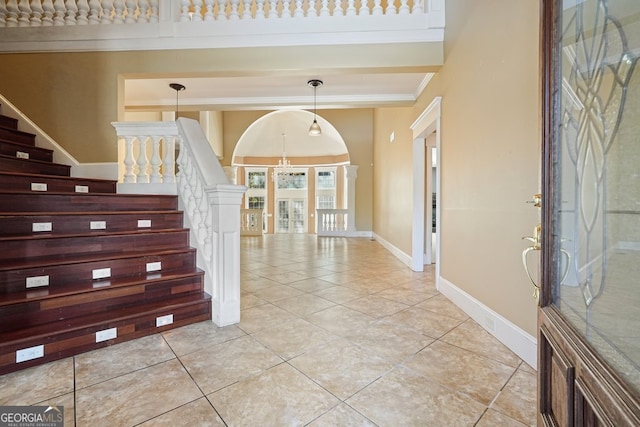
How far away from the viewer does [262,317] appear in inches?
88.4

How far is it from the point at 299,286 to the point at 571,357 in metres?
2.64

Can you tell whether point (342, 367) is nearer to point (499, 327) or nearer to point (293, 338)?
point (293, 338)

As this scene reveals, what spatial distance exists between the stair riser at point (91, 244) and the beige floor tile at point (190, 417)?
140 cm

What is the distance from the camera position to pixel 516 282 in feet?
5.77

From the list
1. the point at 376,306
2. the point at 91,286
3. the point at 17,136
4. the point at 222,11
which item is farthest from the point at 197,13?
the point at 376,306

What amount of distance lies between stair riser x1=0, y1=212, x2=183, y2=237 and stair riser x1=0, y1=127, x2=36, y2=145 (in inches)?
62.3

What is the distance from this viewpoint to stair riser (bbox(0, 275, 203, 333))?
154 cm

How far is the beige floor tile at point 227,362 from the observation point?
55.7 inches

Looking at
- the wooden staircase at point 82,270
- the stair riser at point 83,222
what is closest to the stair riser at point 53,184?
the wooden staircase at point 82,270

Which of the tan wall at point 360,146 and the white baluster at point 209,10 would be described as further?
the tan wall at point 360,146

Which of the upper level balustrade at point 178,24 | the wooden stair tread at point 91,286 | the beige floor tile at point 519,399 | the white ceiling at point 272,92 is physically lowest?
the beige floor tile at point 519,399

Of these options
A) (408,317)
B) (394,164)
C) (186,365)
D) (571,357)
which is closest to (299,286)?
(408,317)

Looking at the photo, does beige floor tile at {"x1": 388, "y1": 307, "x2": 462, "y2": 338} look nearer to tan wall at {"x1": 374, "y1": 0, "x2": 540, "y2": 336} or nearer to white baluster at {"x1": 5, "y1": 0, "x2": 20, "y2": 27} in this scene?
tan wall at {"x1": 374, "y1": 0, "x2": 540, "y2": 336}

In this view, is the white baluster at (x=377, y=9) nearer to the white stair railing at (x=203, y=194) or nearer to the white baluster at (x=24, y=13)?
the white stair railing at (x=203, y=194)
